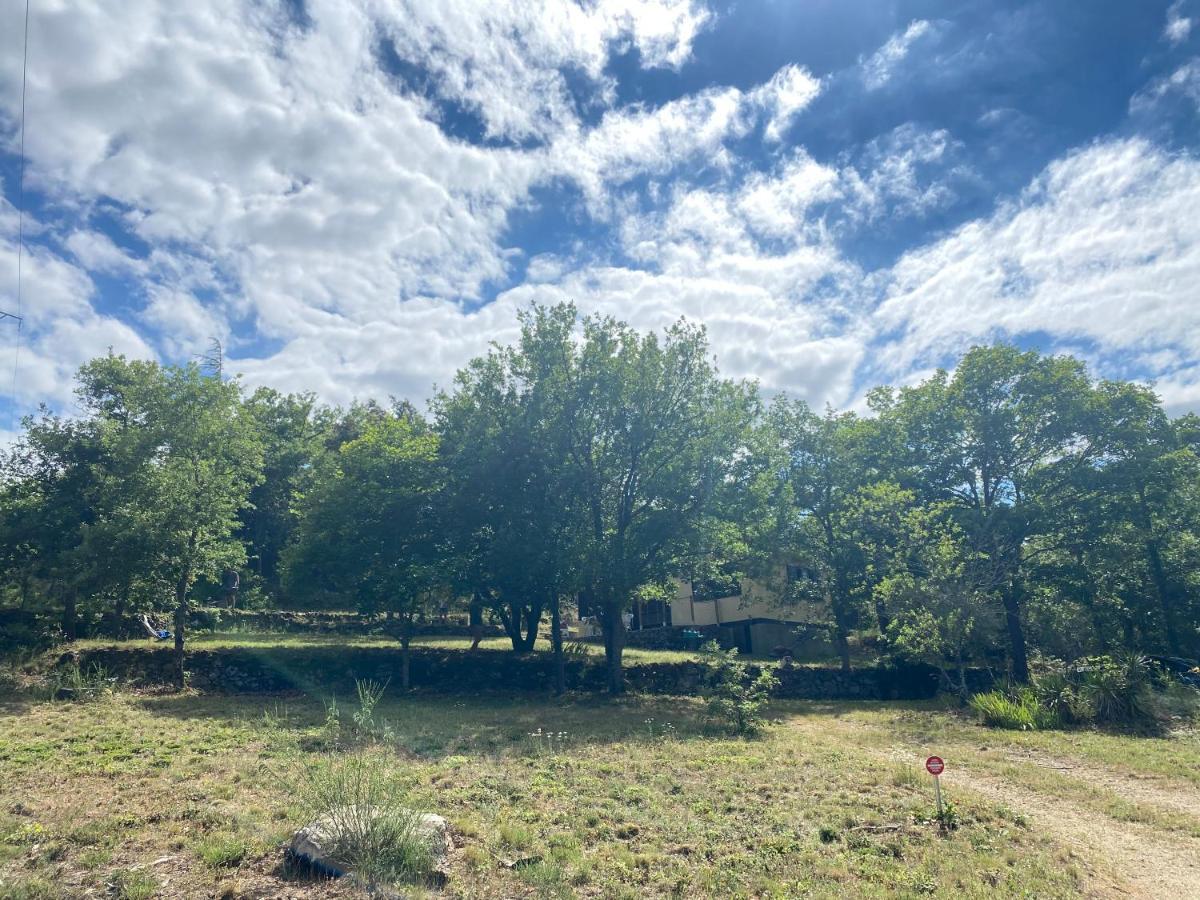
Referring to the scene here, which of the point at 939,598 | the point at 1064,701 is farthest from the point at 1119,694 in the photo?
the point at 939,598

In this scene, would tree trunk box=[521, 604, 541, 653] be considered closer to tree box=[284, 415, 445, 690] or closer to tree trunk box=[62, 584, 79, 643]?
tree box=[284, 415, 445, 690]

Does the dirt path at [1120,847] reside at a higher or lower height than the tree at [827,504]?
lower

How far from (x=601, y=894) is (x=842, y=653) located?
22772 millimetres

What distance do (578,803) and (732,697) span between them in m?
8.85

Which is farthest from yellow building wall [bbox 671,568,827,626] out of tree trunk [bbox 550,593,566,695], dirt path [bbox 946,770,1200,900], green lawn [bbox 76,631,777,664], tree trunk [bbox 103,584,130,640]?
tree trunk [bbox 103,584,130,640]

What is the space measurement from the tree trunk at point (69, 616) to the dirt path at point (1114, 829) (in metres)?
20.8

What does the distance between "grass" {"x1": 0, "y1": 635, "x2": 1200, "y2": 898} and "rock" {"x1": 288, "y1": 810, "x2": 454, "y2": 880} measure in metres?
0.19

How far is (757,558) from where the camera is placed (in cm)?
2741

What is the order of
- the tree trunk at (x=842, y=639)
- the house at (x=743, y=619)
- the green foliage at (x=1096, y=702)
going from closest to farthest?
the green foliage at (x=1096, y=702) → the tree trunk at (x=842, y=639) → the house at (x=743, y=619)

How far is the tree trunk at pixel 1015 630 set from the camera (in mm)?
25844

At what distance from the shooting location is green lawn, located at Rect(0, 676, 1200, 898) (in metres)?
6.75

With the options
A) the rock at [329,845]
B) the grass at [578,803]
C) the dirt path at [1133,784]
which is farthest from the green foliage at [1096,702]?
the rock at [329,845]

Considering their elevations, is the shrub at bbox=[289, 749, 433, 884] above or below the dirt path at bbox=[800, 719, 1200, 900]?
above

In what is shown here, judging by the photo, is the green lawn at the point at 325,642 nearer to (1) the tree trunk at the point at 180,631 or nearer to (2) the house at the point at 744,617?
(1) the tree trunk at the point at 180,631
